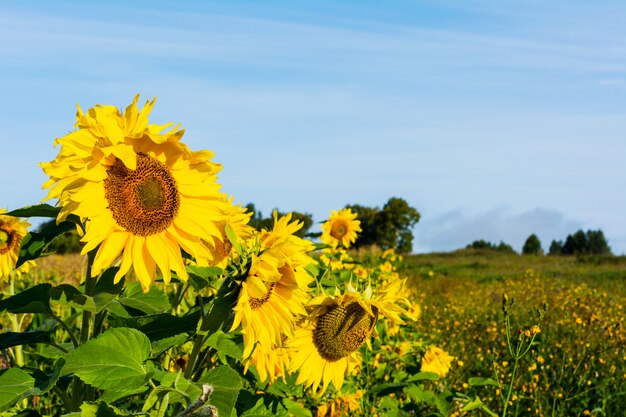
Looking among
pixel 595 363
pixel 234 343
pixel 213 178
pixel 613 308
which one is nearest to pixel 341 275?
pixel 234 343

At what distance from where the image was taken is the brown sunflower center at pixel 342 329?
7.99 ft

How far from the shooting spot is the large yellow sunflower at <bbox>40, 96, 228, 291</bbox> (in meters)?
2.02

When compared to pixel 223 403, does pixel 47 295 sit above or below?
above

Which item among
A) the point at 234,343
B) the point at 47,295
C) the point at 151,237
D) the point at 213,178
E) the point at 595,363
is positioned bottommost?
the point at 595,363

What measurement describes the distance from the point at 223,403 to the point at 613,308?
966 cm

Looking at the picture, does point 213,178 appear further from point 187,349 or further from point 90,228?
point 187,349

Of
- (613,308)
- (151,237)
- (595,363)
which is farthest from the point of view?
(613,308)

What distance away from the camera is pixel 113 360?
1966 mm

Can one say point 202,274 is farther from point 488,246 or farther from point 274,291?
point 488,246

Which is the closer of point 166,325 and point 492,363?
point 166,325

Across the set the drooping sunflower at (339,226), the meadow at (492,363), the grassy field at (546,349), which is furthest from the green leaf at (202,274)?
the drooping sunflower at (339,226)

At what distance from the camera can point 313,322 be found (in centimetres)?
250

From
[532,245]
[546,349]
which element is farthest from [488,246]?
[546,349]

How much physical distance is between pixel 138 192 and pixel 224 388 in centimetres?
59
